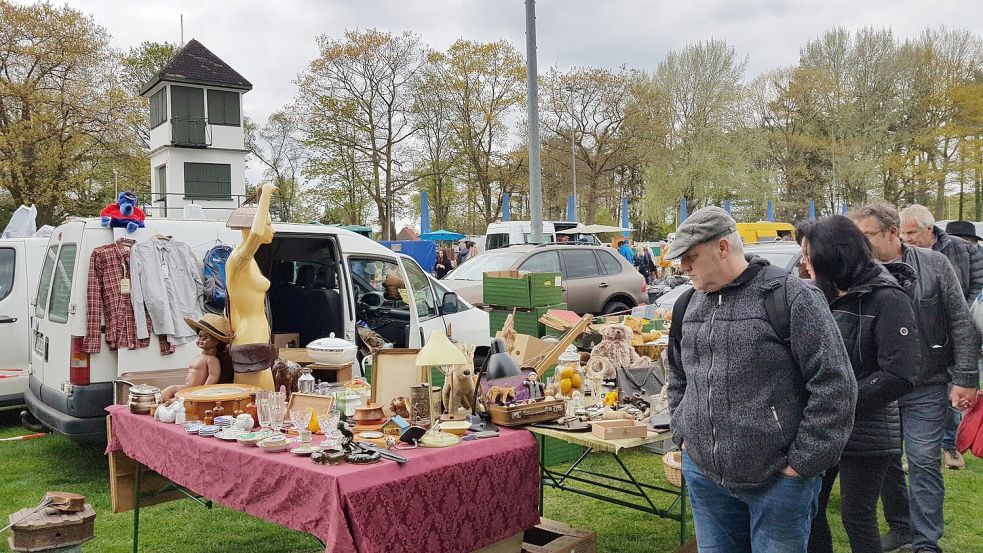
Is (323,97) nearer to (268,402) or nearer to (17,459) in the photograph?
(17,459)

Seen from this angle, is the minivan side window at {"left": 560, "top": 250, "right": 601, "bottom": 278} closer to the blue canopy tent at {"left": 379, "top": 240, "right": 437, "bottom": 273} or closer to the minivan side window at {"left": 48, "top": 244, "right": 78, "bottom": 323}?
the minivan side window at {"left": 48, "top": 244, "right": 78, "bottom": 323}

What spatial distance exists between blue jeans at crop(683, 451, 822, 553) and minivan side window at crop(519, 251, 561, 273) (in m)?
8.32

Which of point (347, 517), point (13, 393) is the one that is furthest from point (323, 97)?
point (347, 517)

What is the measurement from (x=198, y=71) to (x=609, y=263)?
23268 mm

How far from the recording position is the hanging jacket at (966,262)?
4855 millimetres

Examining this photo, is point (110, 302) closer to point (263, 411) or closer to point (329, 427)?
point (263, 411)

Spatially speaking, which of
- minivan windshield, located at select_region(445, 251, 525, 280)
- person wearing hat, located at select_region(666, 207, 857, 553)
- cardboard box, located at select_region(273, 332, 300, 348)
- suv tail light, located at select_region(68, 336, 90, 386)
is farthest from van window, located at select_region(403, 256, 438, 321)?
person wearing hat, located at select_region(666, 207, 857, 553)

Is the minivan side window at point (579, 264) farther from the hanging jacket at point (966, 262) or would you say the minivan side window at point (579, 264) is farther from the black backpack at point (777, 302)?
the black backpack at point (777, 302)

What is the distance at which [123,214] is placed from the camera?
18.4ft

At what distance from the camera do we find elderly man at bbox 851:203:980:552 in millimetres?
3611

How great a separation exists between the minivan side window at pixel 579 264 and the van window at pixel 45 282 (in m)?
7.07

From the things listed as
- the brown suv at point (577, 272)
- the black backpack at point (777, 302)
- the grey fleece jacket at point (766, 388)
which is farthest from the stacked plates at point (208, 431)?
the brown suv at point (577, 272)

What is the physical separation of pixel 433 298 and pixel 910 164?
38.3 m

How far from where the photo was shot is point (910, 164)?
125 feet
